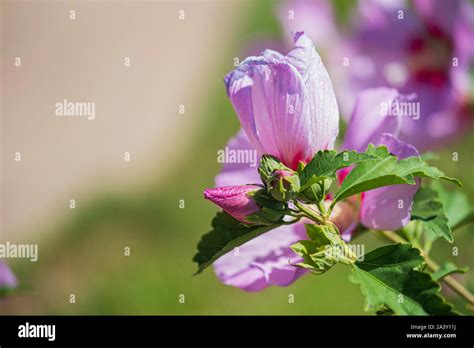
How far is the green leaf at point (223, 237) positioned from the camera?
26.6 inches

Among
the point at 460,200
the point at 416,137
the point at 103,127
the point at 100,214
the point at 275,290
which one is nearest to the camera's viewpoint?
the point at 460,200

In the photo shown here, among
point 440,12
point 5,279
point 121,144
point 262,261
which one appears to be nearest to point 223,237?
point 262,261

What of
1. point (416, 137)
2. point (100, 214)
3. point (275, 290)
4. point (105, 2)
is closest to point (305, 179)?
point (416, 137)

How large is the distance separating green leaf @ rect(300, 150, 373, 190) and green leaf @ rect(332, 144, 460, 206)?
29 mm

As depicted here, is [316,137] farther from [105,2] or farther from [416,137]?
[105,2]

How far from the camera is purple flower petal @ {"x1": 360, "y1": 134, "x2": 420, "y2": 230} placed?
0.68 metres

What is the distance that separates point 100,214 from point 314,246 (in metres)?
2.93

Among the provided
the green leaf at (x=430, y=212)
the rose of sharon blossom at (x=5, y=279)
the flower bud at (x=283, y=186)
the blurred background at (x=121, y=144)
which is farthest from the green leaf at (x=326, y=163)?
the blurred background at (x=121, y=144)

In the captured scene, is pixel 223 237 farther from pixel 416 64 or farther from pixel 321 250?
pixel 416 64

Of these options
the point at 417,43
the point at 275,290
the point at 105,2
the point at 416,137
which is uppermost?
the point at 105,2

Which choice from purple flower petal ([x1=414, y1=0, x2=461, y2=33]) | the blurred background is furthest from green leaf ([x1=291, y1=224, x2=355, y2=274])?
the blurred background

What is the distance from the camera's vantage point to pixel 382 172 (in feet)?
2.12

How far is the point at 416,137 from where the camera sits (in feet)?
3.71

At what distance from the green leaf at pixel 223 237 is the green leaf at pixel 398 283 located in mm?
91
